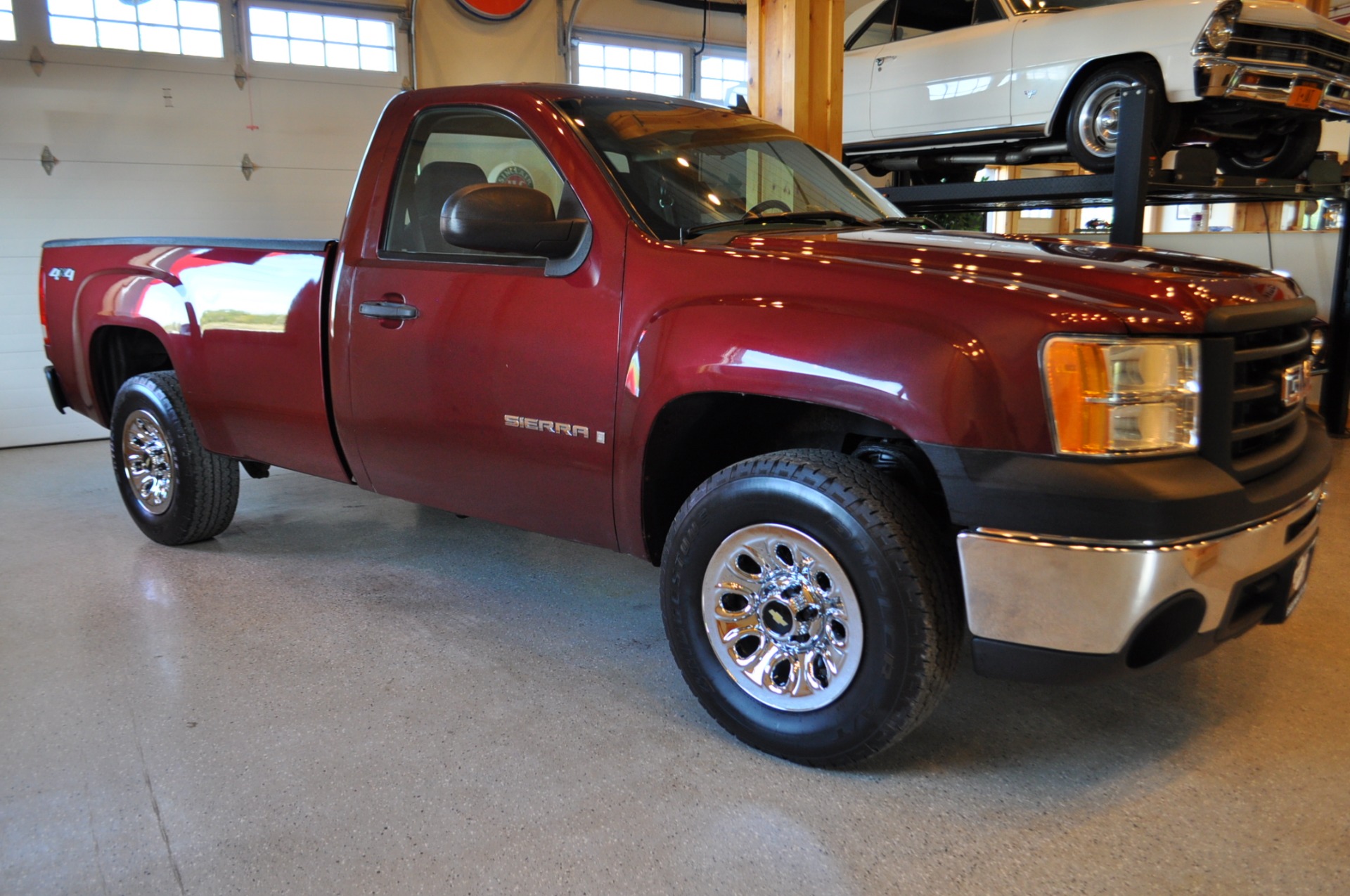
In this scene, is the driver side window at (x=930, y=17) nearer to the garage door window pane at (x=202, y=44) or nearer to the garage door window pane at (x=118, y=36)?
the garage door window pane at (x=202, y=44)

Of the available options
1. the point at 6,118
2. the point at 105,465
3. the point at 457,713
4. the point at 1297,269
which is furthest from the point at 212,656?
the point at 1297,269

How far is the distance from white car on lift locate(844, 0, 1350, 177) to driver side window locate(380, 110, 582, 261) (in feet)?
10.9

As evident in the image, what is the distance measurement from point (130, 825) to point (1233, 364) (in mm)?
2517

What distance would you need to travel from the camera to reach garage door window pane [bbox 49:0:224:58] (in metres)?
6.81

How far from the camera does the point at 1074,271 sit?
Result: 2146 millimetres

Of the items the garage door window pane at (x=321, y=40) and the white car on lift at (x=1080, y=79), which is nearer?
the white car on lift at (x=1080, y=79)

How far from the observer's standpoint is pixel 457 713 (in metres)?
2.66

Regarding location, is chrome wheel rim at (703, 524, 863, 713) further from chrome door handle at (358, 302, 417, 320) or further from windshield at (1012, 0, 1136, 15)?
windshield at (1012, 0, 1136, 15)

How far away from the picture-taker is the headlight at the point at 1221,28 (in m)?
5.11

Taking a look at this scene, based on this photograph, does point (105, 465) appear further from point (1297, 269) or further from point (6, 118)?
point (1297, 269)

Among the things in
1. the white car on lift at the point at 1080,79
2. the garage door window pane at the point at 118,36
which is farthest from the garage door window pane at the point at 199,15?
the white car on lift at the point at 1080,79

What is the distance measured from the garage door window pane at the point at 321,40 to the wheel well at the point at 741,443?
6.36 m

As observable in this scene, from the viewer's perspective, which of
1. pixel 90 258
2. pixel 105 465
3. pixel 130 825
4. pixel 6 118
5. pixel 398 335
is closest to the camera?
pixel 130 825

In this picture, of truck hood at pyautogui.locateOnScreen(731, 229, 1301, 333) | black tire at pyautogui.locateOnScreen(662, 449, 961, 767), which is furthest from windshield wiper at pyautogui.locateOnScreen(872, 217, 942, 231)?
black tire at pyautogui.locateOnScreen(662, 449, 961, 767)
